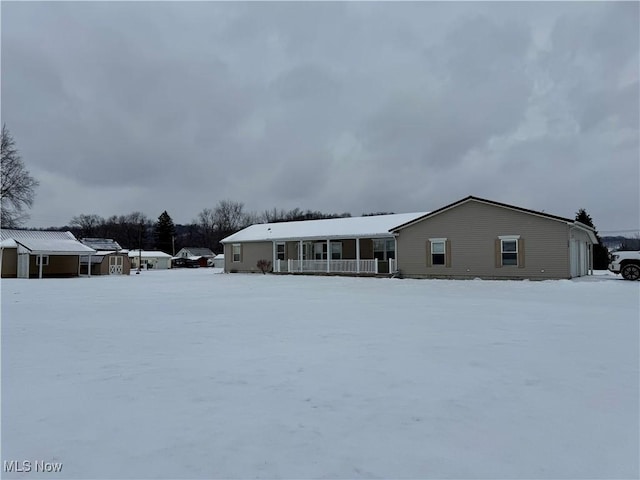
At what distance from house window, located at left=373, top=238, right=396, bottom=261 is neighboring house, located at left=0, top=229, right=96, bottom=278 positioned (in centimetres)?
2217

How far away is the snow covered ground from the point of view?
3.30m

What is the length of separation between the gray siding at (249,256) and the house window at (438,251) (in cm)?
1290

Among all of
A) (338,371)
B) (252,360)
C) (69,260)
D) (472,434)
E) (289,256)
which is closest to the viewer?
(472,434)

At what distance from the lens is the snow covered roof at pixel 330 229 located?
2837 cm

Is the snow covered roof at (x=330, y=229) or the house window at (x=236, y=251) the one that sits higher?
the snow covered roof at (x=330, y=229)

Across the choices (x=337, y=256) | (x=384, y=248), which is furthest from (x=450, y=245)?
(x=337, y=256)

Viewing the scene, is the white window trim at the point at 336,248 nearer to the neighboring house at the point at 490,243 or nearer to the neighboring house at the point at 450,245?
the neighboring house at the point at 450,245

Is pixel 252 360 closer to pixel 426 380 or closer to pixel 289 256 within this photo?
pixel 426 380

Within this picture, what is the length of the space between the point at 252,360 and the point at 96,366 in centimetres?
205

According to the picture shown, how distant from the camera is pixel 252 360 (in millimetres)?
6176

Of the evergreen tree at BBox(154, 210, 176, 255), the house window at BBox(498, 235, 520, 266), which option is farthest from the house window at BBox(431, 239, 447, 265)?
the evergreen tree at BBox(154, 210, 176, 255)

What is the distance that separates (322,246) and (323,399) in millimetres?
27370

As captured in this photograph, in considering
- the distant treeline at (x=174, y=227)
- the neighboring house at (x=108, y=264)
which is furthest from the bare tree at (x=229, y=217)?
the neighboring house at (x=108, y=264)

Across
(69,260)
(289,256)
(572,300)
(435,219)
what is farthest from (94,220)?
(572,300)
